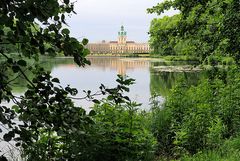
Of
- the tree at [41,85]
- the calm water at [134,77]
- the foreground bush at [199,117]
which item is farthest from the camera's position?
the calm water at [134,77]

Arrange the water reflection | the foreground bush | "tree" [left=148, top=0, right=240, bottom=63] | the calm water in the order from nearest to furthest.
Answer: "tree" [left=148, top=0, right=240, bottom=63]
the foreground bush
the water reflection
the calm water

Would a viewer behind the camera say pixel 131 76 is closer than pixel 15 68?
No

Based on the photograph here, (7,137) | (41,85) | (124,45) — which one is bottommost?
(124,45)

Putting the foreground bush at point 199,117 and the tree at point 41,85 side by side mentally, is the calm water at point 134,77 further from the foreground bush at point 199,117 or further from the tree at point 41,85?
the foreground bush at point 199,117

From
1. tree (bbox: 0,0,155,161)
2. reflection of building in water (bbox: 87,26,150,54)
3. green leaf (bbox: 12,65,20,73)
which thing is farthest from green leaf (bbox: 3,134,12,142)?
reflection of building in water (bbox: 87,26,150,54)

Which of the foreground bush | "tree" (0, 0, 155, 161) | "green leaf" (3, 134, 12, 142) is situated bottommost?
the foreground bush

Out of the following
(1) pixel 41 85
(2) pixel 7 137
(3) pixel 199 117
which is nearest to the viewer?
(2) pixel 7 137

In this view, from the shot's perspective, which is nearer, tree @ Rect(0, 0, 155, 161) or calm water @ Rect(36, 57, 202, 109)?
tree @ Rect(0, 0, 155, 161)

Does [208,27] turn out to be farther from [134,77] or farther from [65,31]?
[134,77]

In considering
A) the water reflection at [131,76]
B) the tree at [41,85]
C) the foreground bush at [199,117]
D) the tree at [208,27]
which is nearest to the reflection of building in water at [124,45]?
the water reflection at [131,76]

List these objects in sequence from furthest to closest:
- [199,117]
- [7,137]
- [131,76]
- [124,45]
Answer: [124,45]
[199,117]
[131,76]
[7,137]

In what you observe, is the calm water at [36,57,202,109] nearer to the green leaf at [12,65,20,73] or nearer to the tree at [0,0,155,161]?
the tree at [0,0,155,161]

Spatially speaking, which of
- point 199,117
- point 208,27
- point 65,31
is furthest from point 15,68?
point 199,117

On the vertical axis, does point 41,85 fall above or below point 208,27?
below
